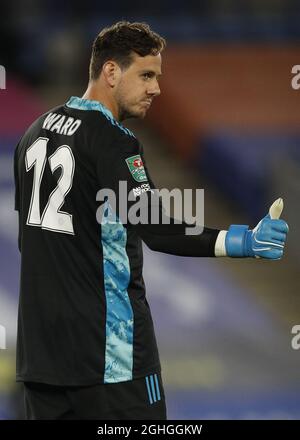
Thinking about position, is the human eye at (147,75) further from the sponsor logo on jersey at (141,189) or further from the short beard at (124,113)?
the sponsor logo on jersey at (141,189)

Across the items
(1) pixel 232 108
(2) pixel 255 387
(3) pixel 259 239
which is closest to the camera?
(3) pixel 259 239

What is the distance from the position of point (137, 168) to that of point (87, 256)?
0.24 metres

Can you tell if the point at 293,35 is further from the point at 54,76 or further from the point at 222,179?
the point at 54,76

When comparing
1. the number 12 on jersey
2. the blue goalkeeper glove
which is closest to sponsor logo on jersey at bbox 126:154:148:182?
the number 12 on jersey

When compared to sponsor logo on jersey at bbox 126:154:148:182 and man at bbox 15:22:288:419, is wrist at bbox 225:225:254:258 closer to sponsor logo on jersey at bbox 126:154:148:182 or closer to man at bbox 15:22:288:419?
man at bbox 15:22:288:419

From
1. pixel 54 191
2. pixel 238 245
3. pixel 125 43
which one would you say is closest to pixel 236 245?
pixel 238 245

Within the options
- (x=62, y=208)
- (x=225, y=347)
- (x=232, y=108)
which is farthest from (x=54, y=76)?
(x=62, y=208)

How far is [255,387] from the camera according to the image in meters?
3.85

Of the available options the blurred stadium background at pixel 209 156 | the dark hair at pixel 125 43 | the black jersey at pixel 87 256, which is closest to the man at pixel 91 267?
the black jersey at pixel 87 256

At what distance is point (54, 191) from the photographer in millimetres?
2053

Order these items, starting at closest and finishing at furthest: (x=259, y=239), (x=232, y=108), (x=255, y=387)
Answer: (x=259, y=239) → (x=255, y=387) → (x=232, y=108)

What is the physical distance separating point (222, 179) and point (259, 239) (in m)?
2.40

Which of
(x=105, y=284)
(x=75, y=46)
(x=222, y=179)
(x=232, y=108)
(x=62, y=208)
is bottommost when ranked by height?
(x=105, y=284)

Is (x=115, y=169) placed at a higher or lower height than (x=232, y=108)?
lower
